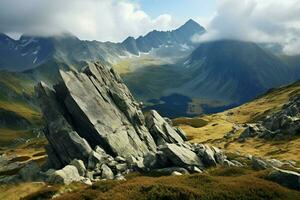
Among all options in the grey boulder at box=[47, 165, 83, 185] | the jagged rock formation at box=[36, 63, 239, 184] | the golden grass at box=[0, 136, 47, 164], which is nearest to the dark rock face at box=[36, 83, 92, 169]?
the jagged rock formation at box=[36, 63, 239, 184]

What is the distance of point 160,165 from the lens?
52469 mm

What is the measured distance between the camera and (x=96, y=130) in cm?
6769

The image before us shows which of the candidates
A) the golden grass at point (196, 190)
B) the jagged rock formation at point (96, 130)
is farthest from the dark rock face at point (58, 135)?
the golden grass at point (196, 190)

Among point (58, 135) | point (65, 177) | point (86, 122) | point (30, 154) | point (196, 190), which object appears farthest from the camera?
point (30, 154)

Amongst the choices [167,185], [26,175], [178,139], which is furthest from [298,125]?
[167,185]

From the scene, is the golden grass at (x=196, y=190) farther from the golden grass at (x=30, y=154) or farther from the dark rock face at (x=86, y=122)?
the golden grass at (x=30, y=154)

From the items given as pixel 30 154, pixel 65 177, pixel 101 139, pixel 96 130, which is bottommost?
pixel 65 177

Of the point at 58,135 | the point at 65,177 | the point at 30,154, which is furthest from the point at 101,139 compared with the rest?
the point at 30,154

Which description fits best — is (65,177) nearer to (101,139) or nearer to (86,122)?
(101,139)

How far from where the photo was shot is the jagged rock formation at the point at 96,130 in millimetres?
58406

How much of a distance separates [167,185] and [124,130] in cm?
3851

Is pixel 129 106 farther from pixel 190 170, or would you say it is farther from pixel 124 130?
pixel 190 170

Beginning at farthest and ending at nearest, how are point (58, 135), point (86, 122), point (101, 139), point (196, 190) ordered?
point (86, 122), point (58, 135), point (101, 139), point (196, 190)

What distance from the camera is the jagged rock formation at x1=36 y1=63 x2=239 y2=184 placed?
192 feet
